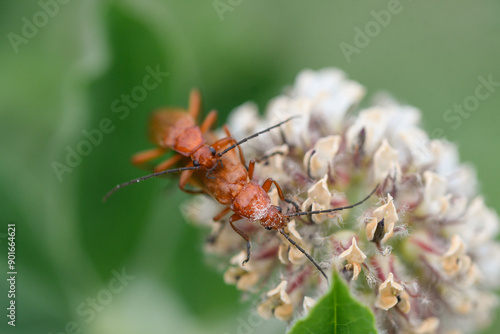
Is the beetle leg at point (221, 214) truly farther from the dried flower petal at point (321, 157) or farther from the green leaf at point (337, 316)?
the green leaf at point (337, 316)

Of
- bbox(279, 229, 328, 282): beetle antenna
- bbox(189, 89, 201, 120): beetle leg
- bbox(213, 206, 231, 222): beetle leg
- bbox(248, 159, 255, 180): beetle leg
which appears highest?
bbox(189, 89, 201, 120): beetle leg

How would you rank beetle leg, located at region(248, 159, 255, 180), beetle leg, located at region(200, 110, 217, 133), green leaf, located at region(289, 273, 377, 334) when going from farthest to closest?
beetle leg, located at region(200, 110, 217, 133)
beetle leg, located at region(248, 159, 255, 180)
green leaf, located at region(289, 273, 377, 334)

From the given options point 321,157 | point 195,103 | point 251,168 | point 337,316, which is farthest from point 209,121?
point 337,316

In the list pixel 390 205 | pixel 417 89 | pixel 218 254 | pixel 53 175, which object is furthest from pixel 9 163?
pixel 417 89

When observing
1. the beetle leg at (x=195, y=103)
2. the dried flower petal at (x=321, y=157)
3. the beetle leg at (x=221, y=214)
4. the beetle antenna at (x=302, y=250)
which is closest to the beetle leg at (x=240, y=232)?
the beetle leg at (x=221, y=214)

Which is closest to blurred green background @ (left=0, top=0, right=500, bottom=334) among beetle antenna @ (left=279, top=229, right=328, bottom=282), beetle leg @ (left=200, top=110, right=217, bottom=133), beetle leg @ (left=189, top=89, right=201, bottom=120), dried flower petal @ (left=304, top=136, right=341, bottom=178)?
beetle leg @ (left=189, top=89, right=201, bottom=120)

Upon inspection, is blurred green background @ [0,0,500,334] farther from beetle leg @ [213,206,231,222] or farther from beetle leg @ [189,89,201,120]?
beetle leg @ [213,206,231,222]
